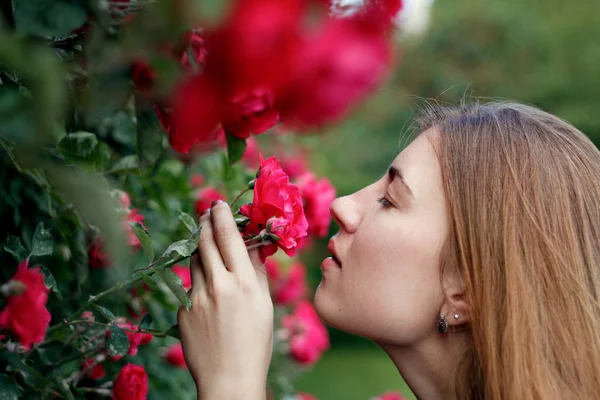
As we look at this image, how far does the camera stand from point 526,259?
1.42 metres

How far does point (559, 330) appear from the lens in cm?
139

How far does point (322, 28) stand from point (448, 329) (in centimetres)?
106

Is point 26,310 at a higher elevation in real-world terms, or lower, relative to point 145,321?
higher

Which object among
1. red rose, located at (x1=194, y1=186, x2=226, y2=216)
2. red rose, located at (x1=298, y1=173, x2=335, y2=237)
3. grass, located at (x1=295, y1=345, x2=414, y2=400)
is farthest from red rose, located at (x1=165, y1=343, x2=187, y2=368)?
grass, located at (x1=295, y1=345, x2=414, y2=400)

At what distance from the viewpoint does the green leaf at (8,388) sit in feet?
3.40

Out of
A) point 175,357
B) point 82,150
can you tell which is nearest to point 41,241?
point 82,150

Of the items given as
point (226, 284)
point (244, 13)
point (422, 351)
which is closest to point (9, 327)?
point (226, 284)

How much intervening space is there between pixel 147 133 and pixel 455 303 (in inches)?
30.0

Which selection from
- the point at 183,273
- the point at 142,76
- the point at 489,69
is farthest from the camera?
the point at 489,69

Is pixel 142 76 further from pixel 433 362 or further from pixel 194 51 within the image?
pixel 433 362

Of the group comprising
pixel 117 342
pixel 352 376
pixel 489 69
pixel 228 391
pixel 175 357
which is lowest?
pixel 352 376

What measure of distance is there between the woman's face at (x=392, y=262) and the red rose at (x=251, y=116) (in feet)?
1.51

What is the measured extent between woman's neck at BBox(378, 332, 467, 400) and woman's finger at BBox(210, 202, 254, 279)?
0.48 m

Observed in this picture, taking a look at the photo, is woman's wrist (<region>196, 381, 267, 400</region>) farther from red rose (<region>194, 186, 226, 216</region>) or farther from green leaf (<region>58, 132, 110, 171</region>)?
red rose (<region>194, 186, 226, 216</region>)
